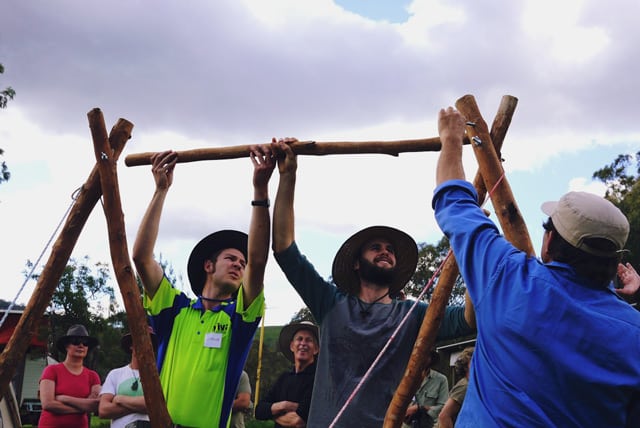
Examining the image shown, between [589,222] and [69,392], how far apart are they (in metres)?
5.75

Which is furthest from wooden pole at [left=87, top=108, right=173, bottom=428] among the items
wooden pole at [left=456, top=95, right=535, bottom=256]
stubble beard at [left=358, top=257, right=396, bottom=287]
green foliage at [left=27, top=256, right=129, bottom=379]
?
green foliage at [left=27, top=256, right=129, bottom=379]

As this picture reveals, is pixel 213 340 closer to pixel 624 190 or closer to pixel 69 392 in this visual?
pixel 69 392

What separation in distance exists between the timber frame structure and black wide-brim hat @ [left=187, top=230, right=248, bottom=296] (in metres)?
0.58

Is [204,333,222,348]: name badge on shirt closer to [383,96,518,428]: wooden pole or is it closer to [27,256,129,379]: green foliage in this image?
[383,96,518,428]: wooden pole

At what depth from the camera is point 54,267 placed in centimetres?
460

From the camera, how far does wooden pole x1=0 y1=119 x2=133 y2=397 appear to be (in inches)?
179

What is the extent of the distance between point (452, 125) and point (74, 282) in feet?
117

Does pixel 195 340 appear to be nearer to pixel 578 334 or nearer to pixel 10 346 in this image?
pixel 10 346

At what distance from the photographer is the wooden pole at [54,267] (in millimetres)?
4547

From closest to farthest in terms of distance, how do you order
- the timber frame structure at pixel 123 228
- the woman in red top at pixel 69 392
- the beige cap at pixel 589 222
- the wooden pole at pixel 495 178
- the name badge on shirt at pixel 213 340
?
the beige cap at pixel 589 222 → the wooden pole at pixel 495 178 → the timber frame structure at pixel 123 228 → the name badge on shirt at pixel 213 340 → the woman in red top at pixel 69 392

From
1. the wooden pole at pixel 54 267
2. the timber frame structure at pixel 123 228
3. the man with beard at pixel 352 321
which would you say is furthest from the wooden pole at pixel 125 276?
the man with beard at pixel 352 321

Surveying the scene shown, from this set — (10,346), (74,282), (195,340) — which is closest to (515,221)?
(195,340)

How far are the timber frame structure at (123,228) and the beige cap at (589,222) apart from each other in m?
1.38

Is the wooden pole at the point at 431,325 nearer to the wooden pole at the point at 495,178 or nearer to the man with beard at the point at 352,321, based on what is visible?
the man with beard at the point at 352,321
